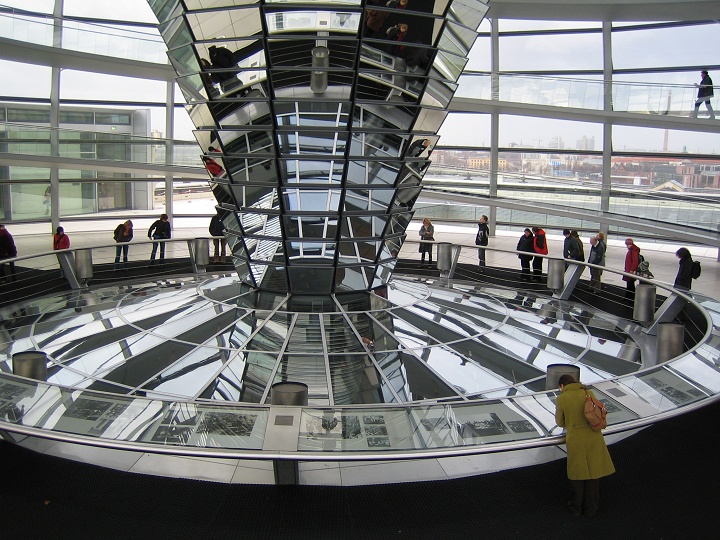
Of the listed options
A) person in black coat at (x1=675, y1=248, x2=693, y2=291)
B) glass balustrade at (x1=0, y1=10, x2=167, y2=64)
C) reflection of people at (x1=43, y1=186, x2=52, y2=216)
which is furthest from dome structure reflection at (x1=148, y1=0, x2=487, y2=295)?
reflection of people at (x1=43, y1=186, x2=52, y2=216)

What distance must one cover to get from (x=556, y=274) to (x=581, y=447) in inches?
375

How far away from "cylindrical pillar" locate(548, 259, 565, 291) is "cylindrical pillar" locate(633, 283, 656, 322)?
82.8 inches

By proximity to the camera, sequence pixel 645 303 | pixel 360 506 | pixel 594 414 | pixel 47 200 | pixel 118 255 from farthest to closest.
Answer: pixel 47 200 < pixel 118 255 < pixel 645 303 < pixel 360 506 < pixel 594 414

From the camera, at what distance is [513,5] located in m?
24.9

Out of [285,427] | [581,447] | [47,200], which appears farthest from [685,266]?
[47,200]

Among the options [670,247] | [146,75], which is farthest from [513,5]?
[146,75]

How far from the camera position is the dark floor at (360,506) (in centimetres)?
582

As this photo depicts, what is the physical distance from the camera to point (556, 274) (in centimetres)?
1509

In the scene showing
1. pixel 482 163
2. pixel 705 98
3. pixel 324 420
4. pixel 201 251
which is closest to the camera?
pixel 324 420

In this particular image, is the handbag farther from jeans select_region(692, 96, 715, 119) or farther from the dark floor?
jeans select_region(692, 96, 715, 119)

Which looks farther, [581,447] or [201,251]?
[201,251]

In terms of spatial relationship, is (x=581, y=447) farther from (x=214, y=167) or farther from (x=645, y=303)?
(x=214, y=167)

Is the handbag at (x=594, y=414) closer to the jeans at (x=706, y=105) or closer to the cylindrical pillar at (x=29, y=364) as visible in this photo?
the cylindrical pillar at (x=29, y=364)

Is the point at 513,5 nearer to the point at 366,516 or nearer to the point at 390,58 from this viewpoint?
the point at 390,58
